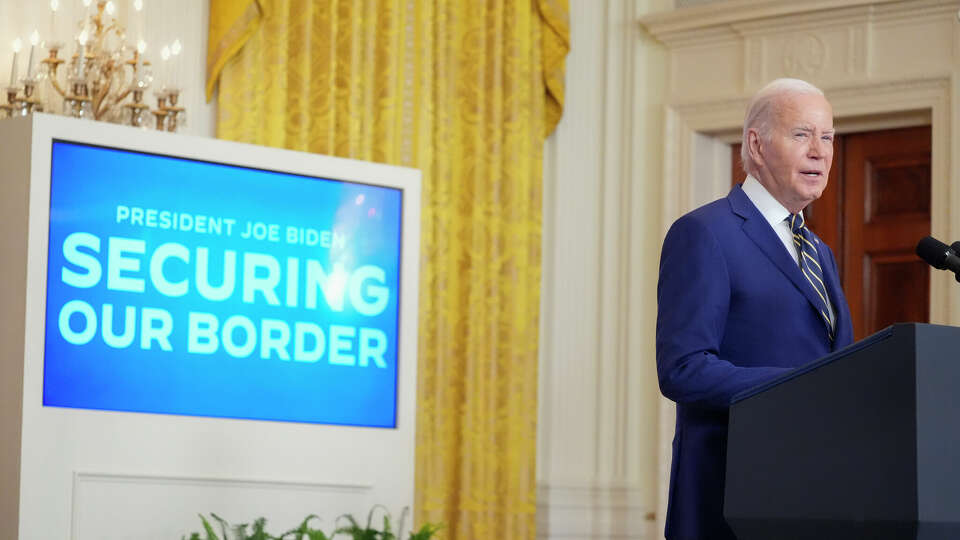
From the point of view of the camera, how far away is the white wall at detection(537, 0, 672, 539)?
575cm

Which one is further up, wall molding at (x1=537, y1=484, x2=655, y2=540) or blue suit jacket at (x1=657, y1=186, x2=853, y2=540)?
blue suit jacket at (x1=657, y1=186, x2=853, y2=540)

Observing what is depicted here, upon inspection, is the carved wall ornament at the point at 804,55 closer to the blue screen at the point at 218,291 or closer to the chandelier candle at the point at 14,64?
the blue screen at the point at 218,291

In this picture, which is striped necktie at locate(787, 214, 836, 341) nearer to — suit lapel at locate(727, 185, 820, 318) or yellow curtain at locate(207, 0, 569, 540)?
suit lapel at locate(727, 185, 820, 318)

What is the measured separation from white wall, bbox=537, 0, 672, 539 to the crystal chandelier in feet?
6.50

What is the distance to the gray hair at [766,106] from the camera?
219 centimetres

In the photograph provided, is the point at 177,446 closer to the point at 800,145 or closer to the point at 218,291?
the point at 218,291

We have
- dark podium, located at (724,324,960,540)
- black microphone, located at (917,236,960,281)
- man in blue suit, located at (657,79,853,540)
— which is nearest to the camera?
dark podium, located at (724,324,960,540)

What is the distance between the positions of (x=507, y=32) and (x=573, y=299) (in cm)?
121

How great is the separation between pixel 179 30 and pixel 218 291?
5.08 feet

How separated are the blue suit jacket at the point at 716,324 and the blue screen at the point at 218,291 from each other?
1.96 meters


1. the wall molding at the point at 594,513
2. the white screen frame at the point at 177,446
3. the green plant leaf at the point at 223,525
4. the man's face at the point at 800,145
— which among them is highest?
the man's face at the point at 800,145

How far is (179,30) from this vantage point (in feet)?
16.4

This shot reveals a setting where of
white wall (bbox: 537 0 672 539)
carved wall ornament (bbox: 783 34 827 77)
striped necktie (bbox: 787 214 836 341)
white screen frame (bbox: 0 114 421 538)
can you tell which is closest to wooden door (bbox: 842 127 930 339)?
carved wall ornament (bbox: 783 34 827 77)

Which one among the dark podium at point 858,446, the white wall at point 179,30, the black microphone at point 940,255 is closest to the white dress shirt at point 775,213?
the black microphone at point 940,255
